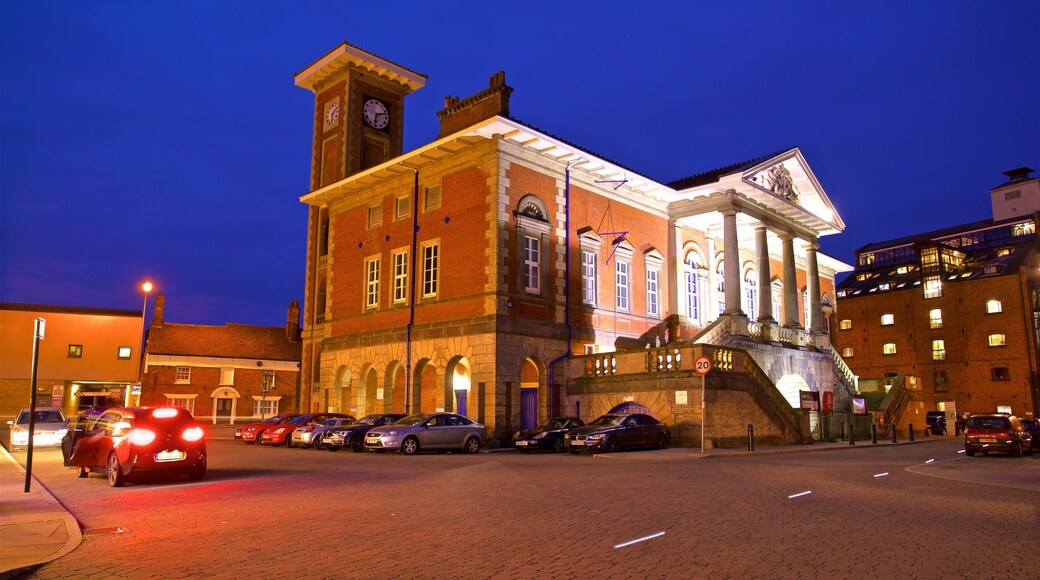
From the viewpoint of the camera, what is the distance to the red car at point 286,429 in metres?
31.1

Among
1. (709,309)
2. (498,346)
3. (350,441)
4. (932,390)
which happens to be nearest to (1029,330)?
(932,390)

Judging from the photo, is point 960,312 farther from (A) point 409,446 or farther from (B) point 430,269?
(A) point 409,446

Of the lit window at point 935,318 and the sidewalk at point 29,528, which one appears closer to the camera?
the sidewalk at point 29,528

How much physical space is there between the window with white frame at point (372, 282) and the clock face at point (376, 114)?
1400cm

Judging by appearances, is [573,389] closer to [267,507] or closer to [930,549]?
[267,507]

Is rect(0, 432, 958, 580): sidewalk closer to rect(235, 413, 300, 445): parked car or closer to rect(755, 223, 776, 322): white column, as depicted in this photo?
rect(235, 413, 300, 445): parked car

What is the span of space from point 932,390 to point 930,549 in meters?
61.3

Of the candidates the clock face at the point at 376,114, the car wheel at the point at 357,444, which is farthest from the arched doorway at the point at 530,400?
the clock face at the point at 376,114

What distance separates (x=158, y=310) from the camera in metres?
55.9

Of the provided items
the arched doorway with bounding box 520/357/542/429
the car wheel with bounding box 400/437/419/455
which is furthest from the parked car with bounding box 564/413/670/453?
the car wheel with bounding box 400/437/419/455

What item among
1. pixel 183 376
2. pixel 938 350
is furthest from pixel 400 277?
pixel 938 350

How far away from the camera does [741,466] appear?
19.5 metres

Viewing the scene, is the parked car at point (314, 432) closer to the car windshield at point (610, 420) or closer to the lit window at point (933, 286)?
the car windshield at point (610, 420)

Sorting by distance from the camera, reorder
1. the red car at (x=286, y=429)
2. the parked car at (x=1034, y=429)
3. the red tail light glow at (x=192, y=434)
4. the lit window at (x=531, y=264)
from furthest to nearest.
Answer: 1. the red car at (x=286, y=429)
2. the lit window at (x=531, y=264)
3. the parked car at (x=1034, y=429)
4. the red tail light glow at (x=192, y=434)
